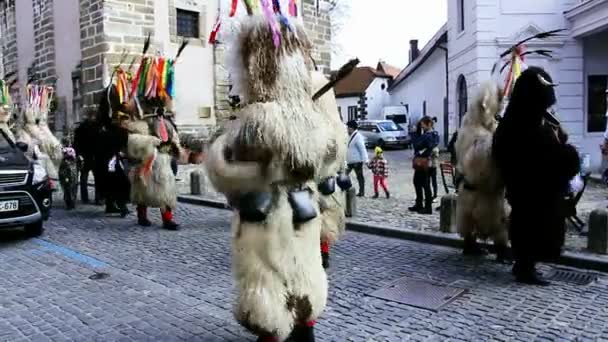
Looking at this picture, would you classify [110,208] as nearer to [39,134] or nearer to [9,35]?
[39,134]

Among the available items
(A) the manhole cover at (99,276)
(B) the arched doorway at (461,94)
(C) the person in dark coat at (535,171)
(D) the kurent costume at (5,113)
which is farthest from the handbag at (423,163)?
(B) the arched doorway at (461,94)

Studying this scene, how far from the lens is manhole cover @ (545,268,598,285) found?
18.0ft

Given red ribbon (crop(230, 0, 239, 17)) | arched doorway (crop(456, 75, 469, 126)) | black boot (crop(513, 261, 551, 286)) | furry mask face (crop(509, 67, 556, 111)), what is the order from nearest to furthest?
red ribbon (crop(230, 0, 239, 17)) → furry mask face (crop(509, 67, 556, 111)) → black boot (crop(513, 261, 551, 286)) → arched doorway (crop(456, 75, 469, 126))

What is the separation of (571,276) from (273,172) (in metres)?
3.87

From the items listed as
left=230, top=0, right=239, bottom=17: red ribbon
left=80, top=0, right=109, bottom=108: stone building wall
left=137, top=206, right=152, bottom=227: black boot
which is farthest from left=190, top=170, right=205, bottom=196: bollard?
left=230, top=0, right=239, bottom=17: red ribbon

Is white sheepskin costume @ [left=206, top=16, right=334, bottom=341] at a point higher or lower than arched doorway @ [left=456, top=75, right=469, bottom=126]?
lower

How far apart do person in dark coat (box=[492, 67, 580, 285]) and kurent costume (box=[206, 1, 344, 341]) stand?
2564 mm

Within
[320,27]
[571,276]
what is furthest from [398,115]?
[571,276]

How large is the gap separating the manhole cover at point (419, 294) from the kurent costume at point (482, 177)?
969 mm

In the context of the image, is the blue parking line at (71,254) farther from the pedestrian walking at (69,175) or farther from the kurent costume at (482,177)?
the kurent costume at (482,177)

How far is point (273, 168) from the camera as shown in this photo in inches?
131

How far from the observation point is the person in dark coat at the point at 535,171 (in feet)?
16.9

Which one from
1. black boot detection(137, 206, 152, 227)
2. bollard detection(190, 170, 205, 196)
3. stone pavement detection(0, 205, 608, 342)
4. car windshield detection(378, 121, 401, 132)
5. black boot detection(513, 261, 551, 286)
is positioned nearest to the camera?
stone pavement detection(0, 205, 608, 342)

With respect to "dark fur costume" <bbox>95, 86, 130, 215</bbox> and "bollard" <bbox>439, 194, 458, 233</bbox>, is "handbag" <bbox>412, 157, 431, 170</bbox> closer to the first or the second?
"bollard" <bbox>439, 194, 458, 233</bbox>
